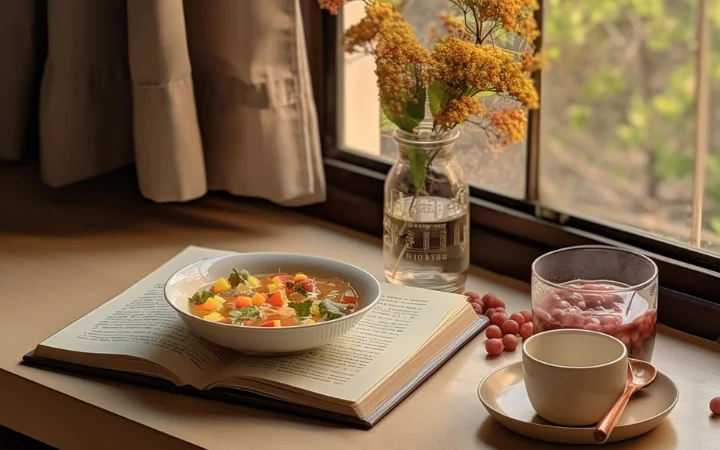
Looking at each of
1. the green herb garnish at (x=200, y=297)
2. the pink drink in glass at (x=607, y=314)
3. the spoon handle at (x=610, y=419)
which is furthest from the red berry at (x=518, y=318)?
the green herb garnish at (x=200, y=297)

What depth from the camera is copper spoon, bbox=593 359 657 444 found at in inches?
38.2

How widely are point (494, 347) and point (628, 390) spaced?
7.7 inches

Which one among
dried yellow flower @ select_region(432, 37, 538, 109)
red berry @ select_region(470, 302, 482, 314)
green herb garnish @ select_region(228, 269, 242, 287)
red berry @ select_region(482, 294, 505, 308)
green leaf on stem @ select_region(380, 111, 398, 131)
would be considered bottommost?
red berry @ select_region(470, 302, 482, 314)

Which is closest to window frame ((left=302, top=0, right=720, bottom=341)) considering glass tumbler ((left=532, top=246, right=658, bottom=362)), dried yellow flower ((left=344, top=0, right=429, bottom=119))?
glass tumbler ((left=532, top=246, right=658, bottom=362))

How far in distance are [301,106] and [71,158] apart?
34cm

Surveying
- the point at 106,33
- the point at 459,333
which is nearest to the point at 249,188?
the point at 106,33

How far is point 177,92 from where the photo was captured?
1435 millimetres

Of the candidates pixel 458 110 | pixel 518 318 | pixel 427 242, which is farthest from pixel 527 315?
pixel 458 110

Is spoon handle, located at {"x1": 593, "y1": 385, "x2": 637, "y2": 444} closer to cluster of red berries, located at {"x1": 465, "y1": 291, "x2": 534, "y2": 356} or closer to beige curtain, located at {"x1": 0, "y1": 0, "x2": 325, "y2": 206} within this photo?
cluster of red berries, located at {"x1": 465, "y1": 291, "x2": 534, "y2": 356}

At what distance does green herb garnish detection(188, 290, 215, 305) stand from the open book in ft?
0.12

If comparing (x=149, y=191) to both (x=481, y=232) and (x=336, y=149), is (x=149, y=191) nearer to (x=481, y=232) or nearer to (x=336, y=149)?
(x=336, y=149)

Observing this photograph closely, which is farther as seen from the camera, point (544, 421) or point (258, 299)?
point (258, 299)

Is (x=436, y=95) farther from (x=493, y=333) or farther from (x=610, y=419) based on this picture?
(x=610, y=419)

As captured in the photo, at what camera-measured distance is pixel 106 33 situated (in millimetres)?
1537
